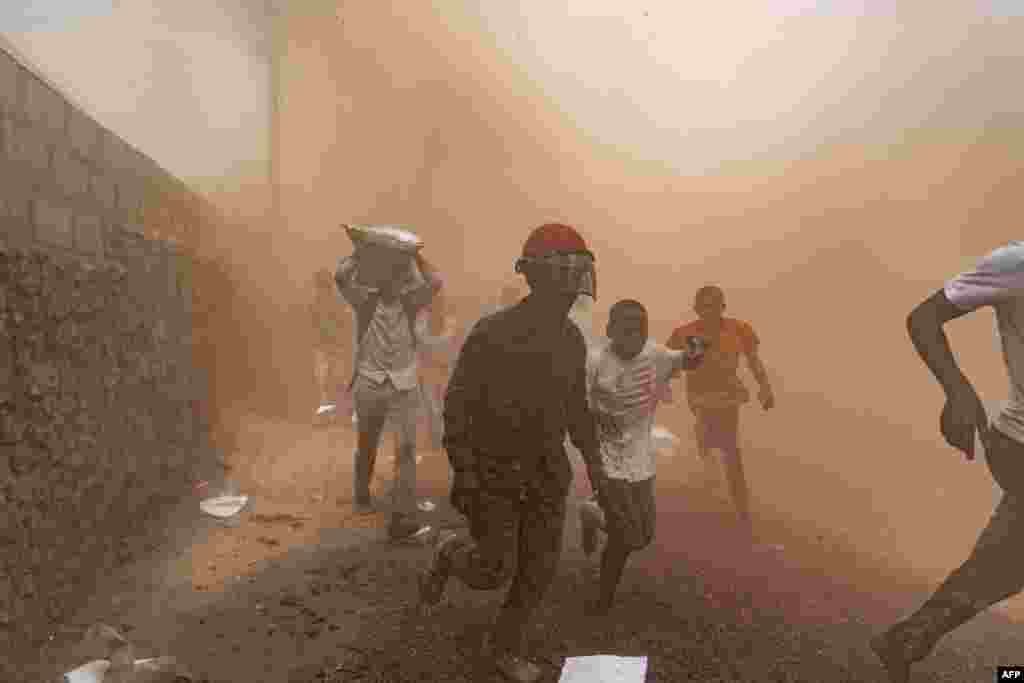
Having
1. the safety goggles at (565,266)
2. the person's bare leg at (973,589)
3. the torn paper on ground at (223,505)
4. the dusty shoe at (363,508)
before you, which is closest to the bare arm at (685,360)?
the safety goggles at (565,266)

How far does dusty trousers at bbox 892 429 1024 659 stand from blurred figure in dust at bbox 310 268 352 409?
312 inches

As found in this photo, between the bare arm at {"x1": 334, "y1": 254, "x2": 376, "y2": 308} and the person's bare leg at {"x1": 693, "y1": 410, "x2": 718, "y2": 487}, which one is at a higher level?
the bare arm at {"x1": 334, "y1": 254, "x2": 376, "y2": 308}

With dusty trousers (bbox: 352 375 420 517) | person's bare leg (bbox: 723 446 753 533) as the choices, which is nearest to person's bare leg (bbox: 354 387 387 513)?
dusty trousers (bbox: 352 375 420 517)

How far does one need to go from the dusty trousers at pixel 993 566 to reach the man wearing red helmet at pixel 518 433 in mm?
1691

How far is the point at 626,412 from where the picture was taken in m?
3.90

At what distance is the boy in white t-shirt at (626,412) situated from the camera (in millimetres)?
3850

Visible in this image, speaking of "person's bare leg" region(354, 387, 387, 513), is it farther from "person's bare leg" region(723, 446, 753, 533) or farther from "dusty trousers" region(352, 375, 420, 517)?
"person's bare leg" region(723, 446, 753, 533)

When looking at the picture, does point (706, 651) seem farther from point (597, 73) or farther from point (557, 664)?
point (597, 73)

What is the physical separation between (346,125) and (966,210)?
1802cm

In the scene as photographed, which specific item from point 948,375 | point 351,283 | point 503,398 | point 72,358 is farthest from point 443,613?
point 948,375

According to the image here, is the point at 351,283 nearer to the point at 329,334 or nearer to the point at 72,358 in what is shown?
the point at 72,358

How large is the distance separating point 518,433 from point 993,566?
2.10 metres

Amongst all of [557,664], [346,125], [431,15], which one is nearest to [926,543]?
[557,664]

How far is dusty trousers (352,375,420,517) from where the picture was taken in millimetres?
5090
